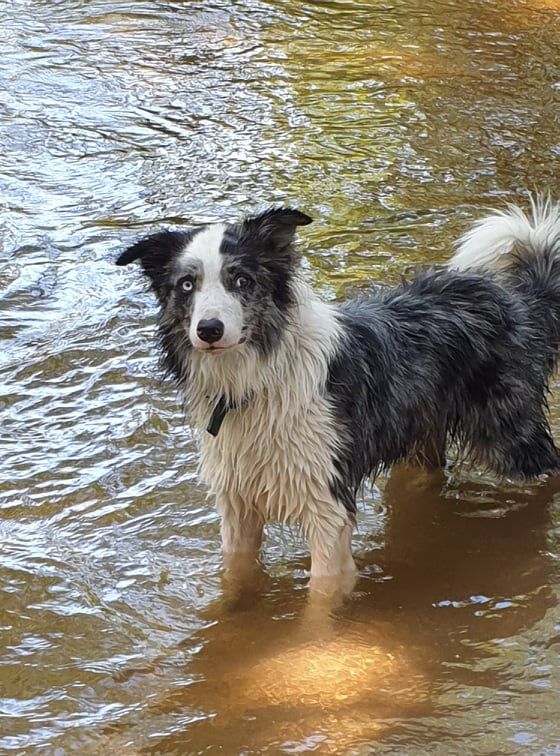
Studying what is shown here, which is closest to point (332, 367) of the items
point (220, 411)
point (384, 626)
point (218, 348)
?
point (220, 411)

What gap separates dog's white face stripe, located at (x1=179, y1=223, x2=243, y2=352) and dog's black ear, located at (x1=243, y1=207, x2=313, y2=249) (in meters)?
0.13

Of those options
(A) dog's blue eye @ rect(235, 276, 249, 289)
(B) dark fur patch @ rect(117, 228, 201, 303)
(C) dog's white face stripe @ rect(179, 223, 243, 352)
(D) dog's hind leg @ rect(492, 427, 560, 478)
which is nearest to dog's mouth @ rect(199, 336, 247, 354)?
(C) dog's white face stripe @ rect(179, 223, 243, 352)

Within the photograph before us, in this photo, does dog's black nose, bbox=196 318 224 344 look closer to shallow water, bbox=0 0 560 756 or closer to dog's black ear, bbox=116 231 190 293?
dog's black ear, bbox=116 231 190 293

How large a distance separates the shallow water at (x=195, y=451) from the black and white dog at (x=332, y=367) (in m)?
0.33

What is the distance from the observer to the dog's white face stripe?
13.3 feet

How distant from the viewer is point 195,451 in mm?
5656

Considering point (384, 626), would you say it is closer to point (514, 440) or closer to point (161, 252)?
point (514, 440)

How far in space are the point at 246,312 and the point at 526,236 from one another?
1766 millimetres

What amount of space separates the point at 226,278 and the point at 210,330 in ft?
0.81

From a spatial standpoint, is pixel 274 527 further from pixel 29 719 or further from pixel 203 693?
pixel 29 719

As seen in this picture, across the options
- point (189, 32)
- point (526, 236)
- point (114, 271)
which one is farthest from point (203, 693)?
point (189, 32)

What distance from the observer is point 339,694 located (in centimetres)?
410

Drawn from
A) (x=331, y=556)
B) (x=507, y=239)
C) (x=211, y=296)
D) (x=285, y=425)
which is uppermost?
(x=507, y=239)

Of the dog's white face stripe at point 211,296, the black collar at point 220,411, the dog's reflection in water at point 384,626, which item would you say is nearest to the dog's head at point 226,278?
the dog's white face stripe at point 211,296
